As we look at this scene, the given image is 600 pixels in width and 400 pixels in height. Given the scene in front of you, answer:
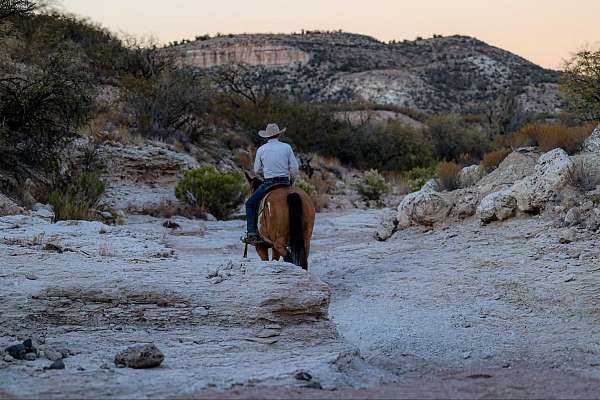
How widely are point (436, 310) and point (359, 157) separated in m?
27.0

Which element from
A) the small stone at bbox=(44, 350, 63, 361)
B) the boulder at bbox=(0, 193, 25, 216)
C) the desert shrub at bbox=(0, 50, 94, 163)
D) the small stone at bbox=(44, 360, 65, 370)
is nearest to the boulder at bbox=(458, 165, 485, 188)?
the boulder at bbox=(0, 193, 25, 216)

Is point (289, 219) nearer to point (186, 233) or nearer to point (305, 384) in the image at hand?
point (305, 384)

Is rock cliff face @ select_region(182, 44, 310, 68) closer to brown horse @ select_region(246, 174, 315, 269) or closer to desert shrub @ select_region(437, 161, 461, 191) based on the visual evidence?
desert shrub @ select_region(437, 161, 461, 191)

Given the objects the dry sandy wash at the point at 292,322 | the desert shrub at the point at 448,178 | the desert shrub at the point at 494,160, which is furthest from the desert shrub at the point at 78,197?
the desert shrub at the point at 494,160

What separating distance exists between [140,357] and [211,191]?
46.8 ft

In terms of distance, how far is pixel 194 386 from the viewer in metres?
4.56

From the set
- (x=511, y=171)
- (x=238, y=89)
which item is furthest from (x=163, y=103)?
(x=511, y=171)

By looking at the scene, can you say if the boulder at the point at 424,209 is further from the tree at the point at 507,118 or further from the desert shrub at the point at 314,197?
the tree at the point at 507,118

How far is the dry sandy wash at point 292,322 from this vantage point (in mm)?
4801

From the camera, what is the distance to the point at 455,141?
3962cm

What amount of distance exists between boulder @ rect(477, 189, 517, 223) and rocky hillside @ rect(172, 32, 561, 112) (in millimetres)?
48595

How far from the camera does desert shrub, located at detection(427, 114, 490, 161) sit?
38875 mm

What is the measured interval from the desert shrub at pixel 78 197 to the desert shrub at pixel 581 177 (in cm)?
911

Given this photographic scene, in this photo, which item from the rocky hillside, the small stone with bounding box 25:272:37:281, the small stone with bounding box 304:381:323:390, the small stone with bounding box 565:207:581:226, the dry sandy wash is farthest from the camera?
the rocky hillside
